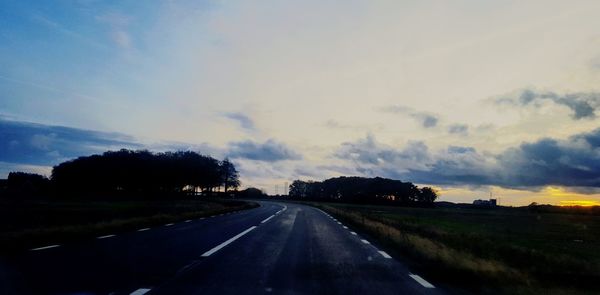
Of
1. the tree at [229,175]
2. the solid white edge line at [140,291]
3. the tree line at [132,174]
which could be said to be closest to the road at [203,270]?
the solid white edge line at [140,291]

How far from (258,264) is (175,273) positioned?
86.1 inches

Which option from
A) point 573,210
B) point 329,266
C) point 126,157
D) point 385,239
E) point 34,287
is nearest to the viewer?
point 34,287

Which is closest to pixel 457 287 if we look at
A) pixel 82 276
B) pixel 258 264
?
pixel 258 264

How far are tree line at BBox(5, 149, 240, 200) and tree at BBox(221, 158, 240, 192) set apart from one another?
30.2 meters

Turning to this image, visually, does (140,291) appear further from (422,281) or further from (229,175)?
(229,175)

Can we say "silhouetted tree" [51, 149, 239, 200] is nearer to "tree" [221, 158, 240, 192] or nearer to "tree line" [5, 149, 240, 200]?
"tree line" [5, 149, 240, 200]

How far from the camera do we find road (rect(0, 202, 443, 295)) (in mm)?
8352

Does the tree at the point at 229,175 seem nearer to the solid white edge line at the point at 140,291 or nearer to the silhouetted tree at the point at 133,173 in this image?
the silhouetted tree at the point at 133,173

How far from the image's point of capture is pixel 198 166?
138 m

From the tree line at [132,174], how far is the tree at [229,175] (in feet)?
99.2

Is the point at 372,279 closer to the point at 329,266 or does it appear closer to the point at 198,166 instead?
the point at 329,266

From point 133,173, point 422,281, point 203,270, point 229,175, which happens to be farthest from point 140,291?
point 229,175

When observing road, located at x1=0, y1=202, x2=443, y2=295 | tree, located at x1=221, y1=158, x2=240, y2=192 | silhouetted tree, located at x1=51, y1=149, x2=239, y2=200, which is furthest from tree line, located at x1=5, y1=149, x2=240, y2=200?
road, located at x1=0, y1=202, x2=443, y2=295

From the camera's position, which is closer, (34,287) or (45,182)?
(34,287)
